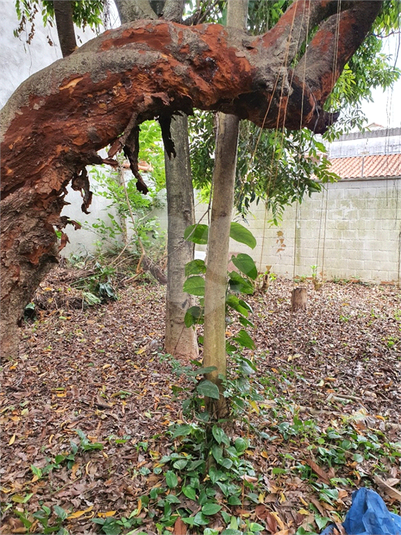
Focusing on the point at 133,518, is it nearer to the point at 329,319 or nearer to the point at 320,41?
the point at 320,41

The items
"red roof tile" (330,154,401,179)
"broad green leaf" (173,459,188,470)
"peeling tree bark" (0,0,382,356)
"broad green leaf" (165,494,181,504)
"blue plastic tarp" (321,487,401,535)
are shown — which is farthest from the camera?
"red roof tile" (330,154,401,179)

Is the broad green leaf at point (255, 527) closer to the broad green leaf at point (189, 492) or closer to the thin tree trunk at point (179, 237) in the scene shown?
the broad green leaf at point (189, 492)

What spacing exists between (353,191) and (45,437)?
16.8 feet

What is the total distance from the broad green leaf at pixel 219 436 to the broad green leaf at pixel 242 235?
773 mm

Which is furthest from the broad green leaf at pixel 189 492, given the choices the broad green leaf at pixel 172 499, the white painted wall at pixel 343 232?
the white painted wall at pixel 343 232

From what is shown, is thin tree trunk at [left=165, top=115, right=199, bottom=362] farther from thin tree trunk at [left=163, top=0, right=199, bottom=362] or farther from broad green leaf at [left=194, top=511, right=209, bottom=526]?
broad green leaf at [left=194, top=511, right=209, bottom=526]

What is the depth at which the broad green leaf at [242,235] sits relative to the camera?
64.3 inches

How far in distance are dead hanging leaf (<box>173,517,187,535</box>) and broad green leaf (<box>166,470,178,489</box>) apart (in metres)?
0.12

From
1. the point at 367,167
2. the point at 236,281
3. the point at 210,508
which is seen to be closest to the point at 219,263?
the point at 236,281

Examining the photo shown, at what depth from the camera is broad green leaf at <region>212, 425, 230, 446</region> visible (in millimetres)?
1439

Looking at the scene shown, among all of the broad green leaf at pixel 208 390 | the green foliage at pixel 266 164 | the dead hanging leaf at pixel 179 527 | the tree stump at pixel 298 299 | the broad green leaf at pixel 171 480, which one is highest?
the green foliage at pixel 266 164

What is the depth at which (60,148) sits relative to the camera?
1005 millimetres

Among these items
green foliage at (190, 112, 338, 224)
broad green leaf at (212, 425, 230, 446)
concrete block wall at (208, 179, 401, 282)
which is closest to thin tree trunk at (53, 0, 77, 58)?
green foliage at (190, 112, 338, 224)

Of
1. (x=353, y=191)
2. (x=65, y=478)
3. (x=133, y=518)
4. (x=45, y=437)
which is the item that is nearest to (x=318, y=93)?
(x=133, y=518)
